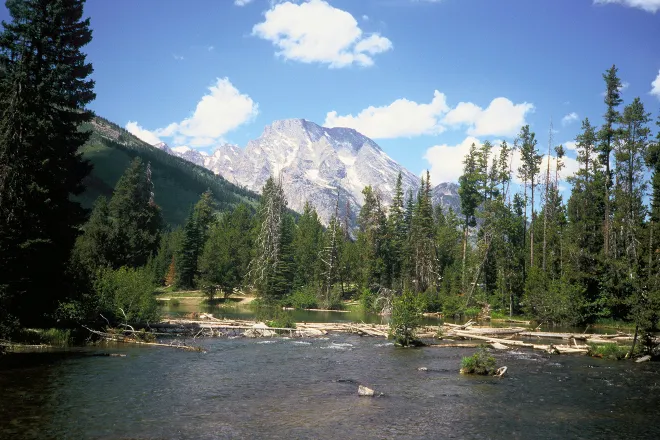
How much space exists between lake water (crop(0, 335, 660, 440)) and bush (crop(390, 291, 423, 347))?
15.5ft

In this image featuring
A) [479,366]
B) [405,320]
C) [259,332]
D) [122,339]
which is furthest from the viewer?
[259,332]

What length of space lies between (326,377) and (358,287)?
2355 inches

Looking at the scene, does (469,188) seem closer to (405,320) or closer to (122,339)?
(405,320)

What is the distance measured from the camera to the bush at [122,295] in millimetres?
31953

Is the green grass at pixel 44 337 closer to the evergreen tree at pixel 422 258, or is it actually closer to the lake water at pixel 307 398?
the lake water at pixel 307 398

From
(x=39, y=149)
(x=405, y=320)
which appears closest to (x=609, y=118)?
(x=405, y=320)

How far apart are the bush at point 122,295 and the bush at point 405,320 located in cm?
1866

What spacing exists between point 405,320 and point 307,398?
16016mm

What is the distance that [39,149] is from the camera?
2572 cm

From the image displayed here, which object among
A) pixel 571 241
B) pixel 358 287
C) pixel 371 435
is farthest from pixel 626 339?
pixel 358 287

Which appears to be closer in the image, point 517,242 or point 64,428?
point 64,428

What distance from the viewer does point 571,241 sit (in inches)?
2071

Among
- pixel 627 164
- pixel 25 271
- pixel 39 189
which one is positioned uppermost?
pixel 627 164

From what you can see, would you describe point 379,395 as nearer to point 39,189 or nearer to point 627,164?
point 39,189
